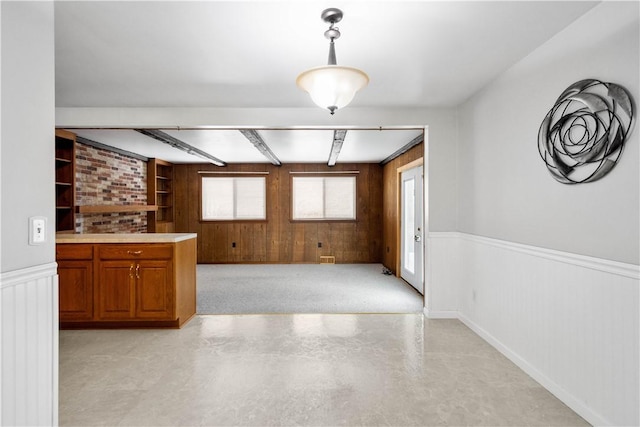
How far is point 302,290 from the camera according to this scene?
536 centimetres

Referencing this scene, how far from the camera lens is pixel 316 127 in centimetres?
392

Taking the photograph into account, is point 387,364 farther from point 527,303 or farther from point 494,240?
point 494,240

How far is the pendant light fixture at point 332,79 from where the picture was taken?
186cm

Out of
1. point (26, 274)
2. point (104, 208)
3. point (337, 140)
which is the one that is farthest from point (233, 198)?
point (26, 274)

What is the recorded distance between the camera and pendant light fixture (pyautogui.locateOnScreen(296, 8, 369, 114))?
1.86 meters

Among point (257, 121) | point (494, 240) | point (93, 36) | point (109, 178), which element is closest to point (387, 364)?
point (494, 240)

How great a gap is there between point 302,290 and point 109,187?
12.2 feet

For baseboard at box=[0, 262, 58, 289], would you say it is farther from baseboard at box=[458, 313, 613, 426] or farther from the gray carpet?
baseboard at box=[458, 313, 613, 426]

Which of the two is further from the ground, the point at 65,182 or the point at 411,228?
the point at 65,182

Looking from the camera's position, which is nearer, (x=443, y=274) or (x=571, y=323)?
(x=571, y=323)

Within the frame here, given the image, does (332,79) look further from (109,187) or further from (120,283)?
(109,187)

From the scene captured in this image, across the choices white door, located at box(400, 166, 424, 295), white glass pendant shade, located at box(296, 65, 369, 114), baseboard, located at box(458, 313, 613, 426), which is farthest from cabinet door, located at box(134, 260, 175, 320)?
white door, located at box(400, 166, 424, 295)

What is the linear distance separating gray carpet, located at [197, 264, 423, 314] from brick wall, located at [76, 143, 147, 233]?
1.74 meters

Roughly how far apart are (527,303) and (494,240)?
2.16 ft
